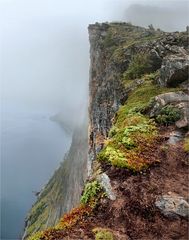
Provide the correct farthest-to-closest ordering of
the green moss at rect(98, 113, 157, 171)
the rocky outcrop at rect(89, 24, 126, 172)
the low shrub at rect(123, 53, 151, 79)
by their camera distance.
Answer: the rocky outcrop at rect(89, 24, 126, 172), the low shrub at rect(123, 53, 151, 79), the green moss at rect(98, 113, 157, 171)

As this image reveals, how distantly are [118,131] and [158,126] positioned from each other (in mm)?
2160

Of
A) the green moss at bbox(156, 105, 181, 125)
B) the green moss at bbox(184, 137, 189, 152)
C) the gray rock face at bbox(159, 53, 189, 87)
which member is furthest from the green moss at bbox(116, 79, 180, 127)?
the green moss at bbox(184, 137, 189, 152)

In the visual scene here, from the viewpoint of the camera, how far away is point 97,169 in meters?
19.0

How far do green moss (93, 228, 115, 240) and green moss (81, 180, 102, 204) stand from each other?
2.01 metres

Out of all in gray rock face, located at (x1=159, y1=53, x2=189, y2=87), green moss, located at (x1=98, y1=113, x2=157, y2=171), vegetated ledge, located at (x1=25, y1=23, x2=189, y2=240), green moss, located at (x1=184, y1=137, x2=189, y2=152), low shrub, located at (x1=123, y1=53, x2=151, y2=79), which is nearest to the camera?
vegetated ledge, located at (x1=25, y1=23, x2=189, y2=240)

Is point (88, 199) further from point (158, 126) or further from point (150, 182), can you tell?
point (158, 126)

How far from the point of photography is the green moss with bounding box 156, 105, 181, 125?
22.8 m

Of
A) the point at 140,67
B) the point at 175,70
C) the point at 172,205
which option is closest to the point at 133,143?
the point at 172,205

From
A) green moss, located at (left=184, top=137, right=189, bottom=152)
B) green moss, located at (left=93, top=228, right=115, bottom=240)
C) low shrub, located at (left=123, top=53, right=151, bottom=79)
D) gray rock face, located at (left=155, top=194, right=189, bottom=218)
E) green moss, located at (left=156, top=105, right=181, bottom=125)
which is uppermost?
low shrub, located at (left=123, top=53, right=151, bottom=79)

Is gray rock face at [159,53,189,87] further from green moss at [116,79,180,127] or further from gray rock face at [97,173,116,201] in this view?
gray rock face at [97,173,116,201]

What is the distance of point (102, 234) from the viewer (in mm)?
14438

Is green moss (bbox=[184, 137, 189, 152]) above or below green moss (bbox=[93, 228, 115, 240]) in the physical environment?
above

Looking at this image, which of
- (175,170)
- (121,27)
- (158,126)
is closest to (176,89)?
(158,126)

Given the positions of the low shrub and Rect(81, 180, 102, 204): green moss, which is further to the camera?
the low shrub
